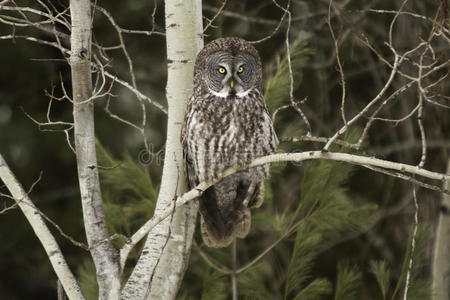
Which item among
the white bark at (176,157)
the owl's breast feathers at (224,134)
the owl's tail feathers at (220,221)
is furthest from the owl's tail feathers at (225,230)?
the owl's breast feathers at (224,134)

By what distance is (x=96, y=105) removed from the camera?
237 inches

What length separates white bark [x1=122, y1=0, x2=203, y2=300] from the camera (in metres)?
3.07

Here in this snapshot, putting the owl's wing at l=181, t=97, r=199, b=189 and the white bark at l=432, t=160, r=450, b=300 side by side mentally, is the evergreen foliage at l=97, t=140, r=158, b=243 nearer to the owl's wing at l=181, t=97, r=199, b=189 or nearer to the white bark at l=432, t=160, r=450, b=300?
the owl's wing at l=181, t=97, r=199, b=189

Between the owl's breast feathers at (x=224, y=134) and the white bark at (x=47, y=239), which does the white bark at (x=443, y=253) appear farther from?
the white bark at (x=47, y=239)

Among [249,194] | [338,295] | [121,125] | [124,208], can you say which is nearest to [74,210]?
[121,125]

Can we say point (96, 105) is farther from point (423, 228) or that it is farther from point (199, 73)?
point (423, 228)

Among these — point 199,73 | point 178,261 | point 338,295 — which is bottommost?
point 338,295

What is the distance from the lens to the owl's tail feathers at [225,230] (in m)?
3.38

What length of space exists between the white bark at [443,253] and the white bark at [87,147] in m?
2.02

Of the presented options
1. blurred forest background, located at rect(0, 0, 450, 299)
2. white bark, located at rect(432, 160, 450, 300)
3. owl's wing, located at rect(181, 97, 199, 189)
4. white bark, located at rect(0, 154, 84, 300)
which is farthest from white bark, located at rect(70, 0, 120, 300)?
white bark, located at rect(432, 160, 450, 300)

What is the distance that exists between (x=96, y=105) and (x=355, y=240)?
2.70 meters

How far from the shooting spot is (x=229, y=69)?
324cm

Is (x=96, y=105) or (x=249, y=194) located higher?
(x=96, y=105)

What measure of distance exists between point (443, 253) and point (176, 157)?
1.78 metres
